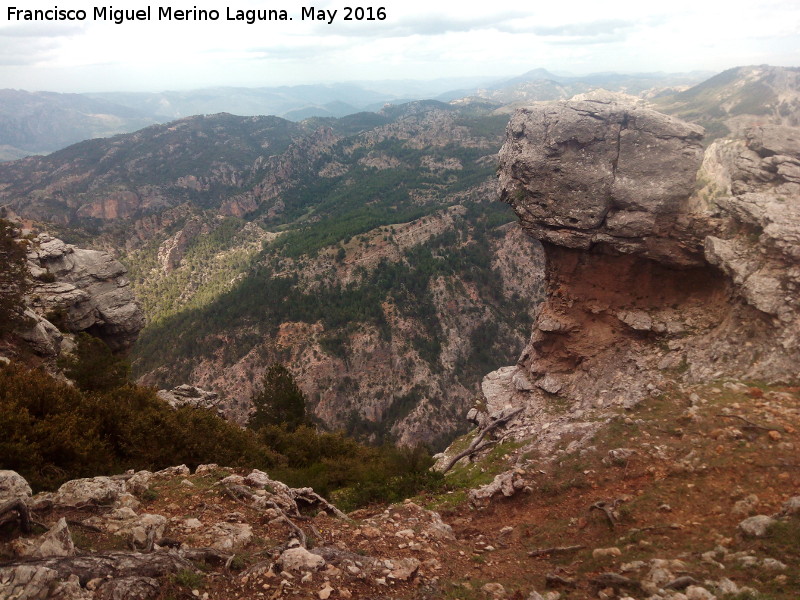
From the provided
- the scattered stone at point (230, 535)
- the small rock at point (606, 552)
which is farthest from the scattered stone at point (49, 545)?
the small rock at point (606, 552)

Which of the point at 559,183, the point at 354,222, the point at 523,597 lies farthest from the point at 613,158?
the point at 354,222

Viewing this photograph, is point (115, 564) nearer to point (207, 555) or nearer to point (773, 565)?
point (207, 555)

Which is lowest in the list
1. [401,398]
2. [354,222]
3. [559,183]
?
[401,398]

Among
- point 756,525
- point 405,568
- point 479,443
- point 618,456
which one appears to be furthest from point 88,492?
point 479,443

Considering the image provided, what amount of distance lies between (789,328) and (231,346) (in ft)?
345

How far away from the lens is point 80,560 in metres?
8.84

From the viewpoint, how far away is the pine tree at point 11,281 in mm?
26828

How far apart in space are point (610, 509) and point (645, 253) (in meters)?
17.4

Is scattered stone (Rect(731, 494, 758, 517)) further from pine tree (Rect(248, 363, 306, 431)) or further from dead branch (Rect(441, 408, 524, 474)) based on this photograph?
pine tree (Rect(248, 363, 306, 431))

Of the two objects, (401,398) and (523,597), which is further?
(401,398)

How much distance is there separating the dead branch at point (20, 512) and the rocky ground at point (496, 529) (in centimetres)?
10

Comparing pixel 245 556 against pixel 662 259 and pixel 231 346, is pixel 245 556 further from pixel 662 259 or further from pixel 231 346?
pixel 231 346

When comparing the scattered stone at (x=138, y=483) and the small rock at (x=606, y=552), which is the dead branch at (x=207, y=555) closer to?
the scattered stone at (x=138, y=483)

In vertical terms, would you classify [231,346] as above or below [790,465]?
below
